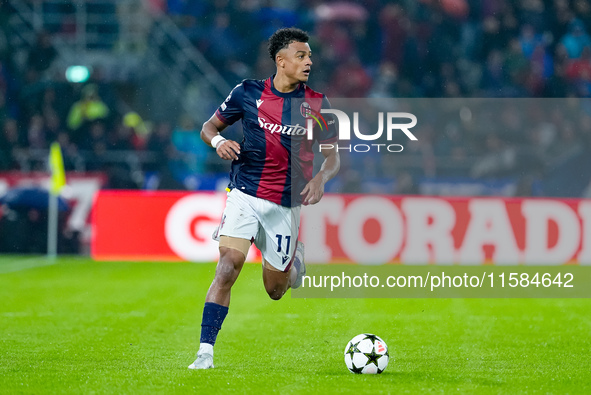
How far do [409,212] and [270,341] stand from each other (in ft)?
22.2

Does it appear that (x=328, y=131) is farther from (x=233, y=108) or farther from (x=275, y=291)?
(x=275, y=291)

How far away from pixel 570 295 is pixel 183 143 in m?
7.98

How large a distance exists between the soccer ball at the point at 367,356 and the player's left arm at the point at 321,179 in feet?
3.56

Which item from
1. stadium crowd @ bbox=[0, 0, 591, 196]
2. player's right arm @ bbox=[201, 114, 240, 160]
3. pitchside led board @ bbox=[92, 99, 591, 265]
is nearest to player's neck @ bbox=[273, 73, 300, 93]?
player's right arm @ bbox=[201, 114, 240, 160]

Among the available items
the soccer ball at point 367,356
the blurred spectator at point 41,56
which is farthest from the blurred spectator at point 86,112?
the soccer ball at point 367,356

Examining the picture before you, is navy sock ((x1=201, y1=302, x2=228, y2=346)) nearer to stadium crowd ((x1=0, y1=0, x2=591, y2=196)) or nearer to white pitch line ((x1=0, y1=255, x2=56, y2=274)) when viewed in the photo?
white pitch line ((x1=0, y1=255, x2=56, y2=274))

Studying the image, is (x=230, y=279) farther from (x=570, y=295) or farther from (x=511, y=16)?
(x=511, y=16)

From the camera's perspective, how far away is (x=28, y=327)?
8227 mm

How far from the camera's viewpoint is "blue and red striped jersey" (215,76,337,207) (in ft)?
21.6

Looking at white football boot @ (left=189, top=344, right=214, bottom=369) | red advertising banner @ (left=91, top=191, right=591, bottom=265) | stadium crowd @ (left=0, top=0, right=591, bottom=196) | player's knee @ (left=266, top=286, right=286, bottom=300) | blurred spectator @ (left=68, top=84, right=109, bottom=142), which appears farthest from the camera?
blurred spectator @ (left=68, top=84, right=109, bottom=142)

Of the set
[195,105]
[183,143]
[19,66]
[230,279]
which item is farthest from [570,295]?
[19,66]

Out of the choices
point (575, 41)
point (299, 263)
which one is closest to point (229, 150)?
point (299, 263)

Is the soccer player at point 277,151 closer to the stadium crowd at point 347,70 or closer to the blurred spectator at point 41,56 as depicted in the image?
the stadium crowd at point 347,70

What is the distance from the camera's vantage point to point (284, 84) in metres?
6.66
